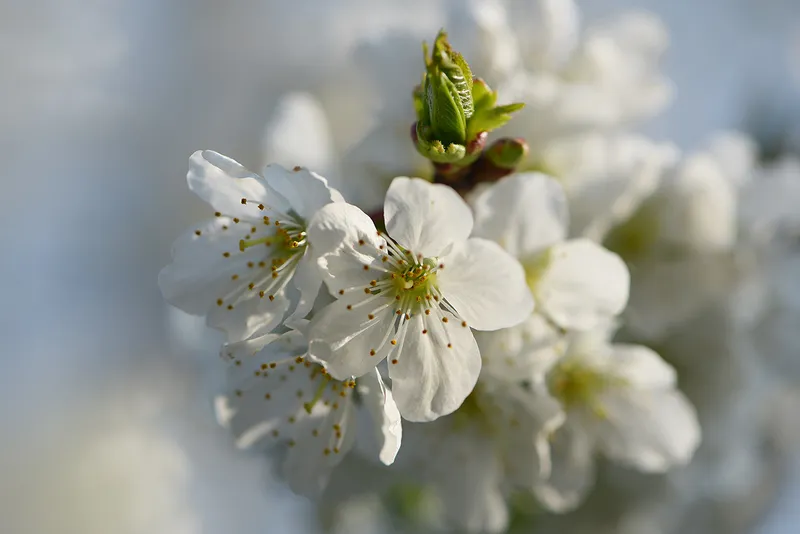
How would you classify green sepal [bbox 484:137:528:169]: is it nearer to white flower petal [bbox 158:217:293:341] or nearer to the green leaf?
the green leaf

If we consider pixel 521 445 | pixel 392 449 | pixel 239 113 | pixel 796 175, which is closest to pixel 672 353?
pixel 796 175

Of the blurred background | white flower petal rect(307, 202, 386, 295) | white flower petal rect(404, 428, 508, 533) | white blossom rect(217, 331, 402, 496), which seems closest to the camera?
white flower petal rect(307, 202, 386, 295)

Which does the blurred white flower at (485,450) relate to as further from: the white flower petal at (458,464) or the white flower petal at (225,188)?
the white flower petal at (225,188)

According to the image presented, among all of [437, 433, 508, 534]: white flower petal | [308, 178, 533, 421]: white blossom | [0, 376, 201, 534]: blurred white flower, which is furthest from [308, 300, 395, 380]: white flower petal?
[0, 376, 201, 534]: blurred white flower

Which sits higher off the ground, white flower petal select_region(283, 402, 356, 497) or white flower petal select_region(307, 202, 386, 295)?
white flower petal select_region(307, 202, 386, 295)

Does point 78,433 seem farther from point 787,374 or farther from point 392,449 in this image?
point 787,374

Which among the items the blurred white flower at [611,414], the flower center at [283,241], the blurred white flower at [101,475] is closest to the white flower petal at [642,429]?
the blurred white flower at [611,414]

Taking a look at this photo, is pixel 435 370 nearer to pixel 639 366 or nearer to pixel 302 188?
pixel 302 188
